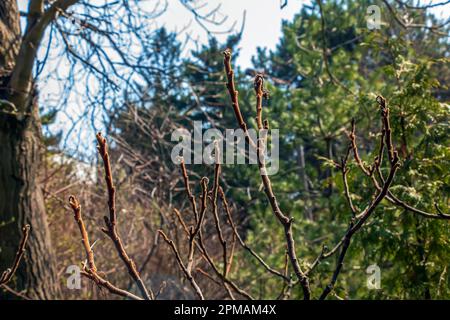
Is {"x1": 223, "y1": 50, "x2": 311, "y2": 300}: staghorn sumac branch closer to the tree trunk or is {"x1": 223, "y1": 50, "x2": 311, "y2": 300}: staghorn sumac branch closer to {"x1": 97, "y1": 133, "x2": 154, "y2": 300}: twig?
{"x1": 97, "y1": 133, "x2": 154, "y2": 300}: twig

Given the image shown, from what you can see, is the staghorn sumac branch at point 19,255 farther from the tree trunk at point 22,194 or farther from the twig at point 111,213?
the tree trunk at point 22,194

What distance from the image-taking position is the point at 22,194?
4770mm

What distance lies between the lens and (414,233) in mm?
3338

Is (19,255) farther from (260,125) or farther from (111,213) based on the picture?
(260,125)

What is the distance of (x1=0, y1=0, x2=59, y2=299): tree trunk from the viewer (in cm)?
466

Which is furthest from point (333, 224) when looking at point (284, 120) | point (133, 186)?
point (133, 186)

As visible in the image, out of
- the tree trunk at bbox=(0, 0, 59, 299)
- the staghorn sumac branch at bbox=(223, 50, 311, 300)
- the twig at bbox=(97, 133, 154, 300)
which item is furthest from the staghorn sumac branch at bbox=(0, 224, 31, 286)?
the tree trunk at bbox=(0, 0, 59, 299)

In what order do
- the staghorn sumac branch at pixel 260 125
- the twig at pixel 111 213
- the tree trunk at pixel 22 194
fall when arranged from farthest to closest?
the tree trunk at pixel 22 194 < the staghorn sumac branch at pixel 260 125 < the twig at pixel 111 213

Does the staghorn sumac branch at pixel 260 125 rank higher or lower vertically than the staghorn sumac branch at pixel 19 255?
higher

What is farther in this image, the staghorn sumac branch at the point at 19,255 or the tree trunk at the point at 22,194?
the tree trunk at the point at 22,194

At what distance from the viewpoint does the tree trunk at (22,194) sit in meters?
4.66

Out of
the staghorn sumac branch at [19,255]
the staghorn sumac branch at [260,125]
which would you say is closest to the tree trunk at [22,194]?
the staghorn sumac branch at [19,255]
